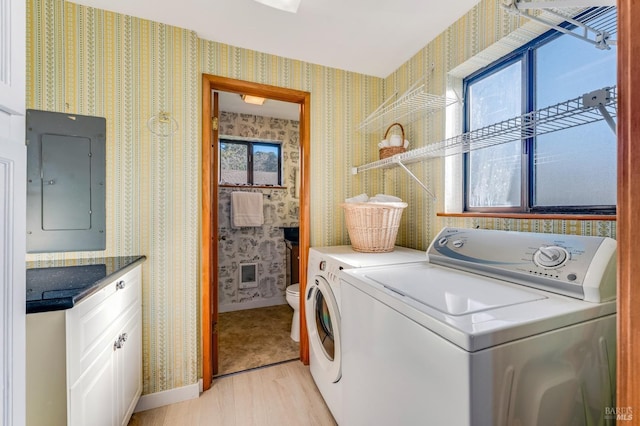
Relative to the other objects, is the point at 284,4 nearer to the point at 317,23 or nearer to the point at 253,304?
the point at 317,23

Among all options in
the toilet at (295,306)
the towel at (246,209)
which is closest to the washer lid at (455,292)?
the toilet at (295,306)

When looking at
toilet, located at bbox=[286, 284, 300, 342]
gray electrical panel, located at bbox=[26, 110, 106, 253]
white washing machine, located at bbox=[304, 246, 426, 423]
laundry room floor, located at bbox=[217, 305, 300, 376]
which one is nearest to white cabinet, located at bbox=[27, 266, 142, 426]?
gray electrical panel, located at bbox=[26, 110, 106, 253]

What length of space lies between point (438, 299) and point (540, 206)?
3.14 ft


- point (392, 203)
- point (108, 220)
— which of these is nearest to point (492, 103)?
point (392, 203)

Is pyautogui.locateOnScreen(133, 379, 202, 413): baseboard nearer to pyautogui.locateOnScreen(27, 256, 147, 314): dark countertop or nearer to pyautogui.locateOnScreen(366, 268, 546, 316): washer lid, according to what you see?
pyautogui.locateOnScreen(27, 256, 147, 314): dark countertop

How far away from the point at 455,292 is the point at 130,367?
1.64 metres

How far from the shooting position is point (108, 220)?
1.56m

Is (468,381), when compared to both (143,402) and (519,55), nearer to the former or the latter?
(519,55)

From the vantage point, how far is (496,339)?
59cm

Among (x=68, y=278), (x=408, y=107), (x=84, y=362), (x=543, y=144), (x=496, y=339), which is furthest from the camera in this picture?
(x=408, y=107)

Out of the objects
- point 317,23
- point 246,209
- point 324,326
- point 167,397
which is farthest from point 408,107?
point 167,397

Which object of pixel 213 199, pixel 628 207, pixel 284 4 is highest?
pixel 284 4

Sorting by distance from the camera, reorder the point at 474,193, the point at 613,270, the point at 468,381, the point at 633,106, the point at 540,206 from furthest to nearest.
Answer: the point at 474,193 < the point at 540,206 < the point at 613,270 < the point at 468,381 < the point at 633,106

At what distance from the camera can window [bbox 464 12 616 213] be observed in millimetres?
1108
